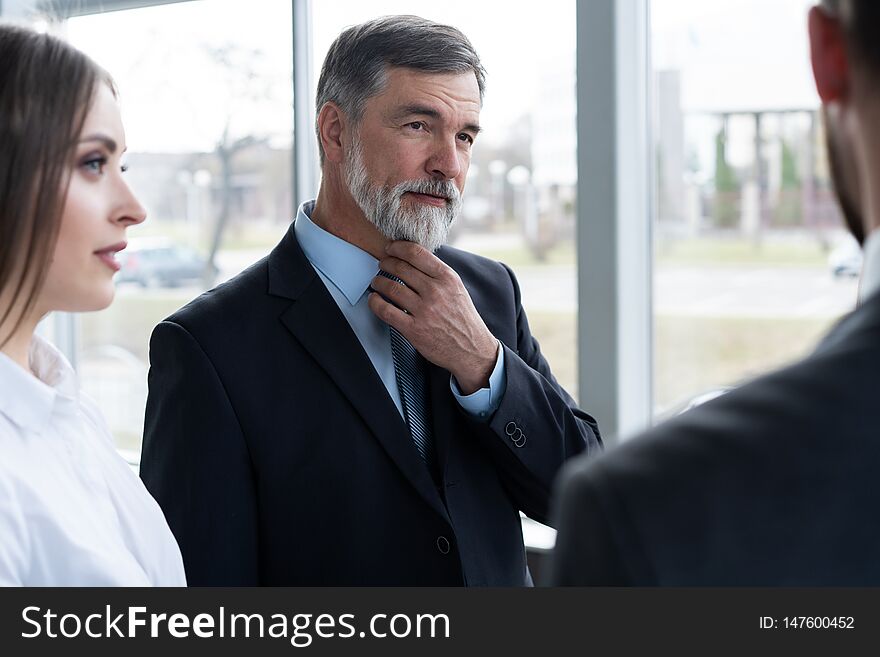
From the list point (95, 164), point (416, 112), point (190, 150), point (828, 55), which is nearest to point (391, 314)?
point (416, 112)

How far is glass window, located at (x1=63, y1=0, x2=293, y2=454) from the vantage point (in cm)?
320

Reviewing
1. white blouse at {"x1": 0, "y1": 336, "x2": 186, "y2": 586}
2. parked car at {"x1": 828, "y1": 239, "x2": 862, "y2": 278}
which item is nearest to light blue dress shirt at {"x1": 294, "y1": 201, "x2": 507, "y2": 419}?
white blouse at {"x1": 0, "y1": 336, "x2": 186, "y2": 586}

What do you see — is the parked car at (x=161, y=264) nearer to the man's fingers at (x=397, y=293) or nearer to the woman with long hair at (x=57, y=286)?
the man's fingers at (x=397, y=293)

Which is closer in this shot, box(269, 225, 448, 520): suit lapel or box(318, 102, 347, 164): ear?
box(269, 225, 448, 520): suit lapel

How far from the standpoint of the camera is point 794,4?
90.5 inches

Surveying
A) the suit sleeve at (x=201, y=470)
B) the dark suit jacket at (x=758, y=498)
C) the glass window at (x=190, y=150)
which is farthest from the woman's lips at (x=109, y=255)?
the glass window at (x=190, y=150)

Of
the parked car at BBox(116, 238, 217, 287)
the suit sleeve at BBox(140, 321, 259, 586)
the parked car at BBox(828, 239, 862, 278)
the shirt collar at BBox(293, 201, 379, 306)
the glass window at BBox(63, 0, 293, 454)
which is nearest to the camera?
the suit sleeve at BBox(140, 321, 259, 586)

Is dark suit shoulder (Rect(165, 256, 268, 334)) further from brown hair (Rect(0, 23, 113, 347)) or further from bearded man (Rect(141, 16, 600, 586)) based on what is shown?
brown hair (Rect(0, 23, 113, 347))

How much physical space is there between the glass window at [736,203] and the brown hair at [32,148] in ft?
5.78

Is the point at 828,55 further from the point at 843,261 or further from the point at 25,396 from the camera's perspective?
the point at 843,261

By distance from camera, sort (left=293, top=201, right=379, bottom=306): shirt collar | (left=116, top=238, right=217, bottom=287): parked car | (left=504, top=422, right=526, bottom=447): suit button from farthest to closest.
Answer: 1. (left=116, top=238, right=217, bottom=287): parked car
2. (left=293, top=201, right=379, bottom=306): shirt collar
3. (left=504, top=422, right=526, bottom=447): suit button

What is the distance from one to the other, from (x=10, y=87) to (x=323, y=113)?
803mm

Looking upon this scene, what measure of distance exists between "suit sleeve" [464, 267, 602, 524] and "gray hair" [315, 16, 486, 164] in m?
0.55

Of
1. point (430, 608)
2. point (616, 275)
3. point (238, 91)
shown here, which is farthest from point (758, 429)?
point (238, 91)
